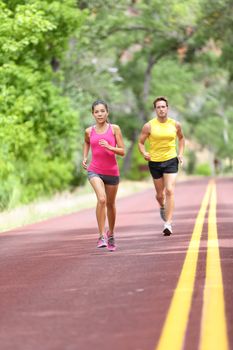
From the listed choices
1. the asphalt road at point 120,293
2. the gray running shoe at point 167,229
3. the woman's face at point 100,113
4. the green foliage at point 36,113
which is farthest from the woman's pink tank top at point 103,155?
the green foliage at point 36,113

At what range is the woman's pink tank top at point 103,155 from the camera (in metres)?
11.5

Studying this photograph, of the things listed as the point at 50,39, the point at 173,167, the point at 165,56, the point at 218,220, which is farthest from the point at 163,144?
the point at 165,56

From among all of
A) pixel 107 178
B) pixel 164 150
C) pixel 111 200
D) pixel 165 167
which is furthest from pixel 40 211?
pixel 107 178

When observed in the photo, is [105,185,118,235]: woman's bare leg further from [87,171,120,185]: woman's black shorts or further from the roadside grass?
the roadside grass

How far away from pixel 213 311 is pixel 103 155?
17.2 ft

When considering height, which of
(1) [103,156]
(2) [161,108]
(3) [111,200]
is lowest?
(3) [111,200]

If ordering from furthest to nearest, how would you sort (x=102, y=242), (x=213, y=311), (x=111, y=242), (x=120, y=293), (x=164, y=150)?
(x=164, y=150)
(x=102, y=242)
(x=111, y=242)
(x=120, y=293)
(x=213, y=311)

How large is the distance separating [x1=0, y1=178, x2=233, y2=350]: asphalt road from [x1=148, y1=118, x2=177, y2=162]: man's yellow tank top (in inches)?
52.3

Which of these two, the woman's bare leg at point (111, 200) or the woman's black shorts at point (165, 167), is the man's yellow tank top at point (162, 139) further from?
the woman's bare leg at point (111, 200)

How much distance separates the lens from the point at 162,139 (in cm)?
1371

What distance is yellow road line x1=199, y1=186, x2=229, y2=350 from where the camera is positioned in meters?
5.57

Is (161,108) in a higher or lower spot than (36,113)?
lower

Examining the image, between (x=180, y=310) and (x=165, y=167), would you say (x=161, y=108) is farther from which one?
(x=180, y=310)

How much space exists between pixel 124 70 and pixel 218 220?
42316 millimetres
